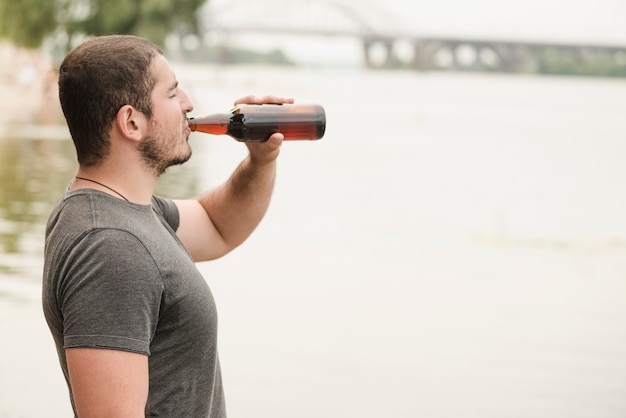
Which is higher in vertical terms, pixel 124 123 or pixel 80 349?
pixel 124 123

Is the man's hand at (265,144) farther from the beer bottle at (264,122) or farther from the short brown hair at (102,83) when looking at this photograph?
the short brown hair at (102,83)

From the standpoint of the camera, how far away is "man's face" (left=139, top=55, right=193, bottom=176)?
66.8 inches

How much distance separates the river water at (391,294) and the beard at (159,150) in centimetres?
256

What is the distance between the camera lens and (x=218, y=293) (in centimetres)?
634

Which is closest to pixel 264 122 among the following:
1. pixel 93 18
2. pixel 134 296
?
pixel 134 296

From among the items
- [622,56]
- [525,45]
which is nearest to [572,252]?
[525,45]

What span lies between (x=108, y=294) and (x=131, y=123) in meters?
0.30

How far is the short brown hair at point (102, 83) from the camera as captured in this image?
5.31 ft

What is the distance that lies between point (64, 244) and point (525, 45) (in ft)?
212

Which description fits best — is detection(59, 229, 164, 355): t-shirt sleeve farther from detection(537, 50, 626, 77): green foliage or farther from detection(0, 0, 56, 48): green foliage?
detection(537, 50, 626, 77): green foliage

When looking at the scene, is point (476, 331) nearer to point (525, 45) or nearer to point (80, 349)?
point (80, 349)

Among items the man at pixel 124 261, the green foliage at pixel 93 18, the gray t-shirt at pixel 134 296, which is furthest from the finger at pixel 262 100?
the green foliage at pixel 93 18

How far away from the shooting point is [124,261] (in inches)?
61.5

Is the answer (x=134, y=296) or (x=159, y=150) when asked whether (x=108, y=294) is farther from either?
(x=159, y=150)
